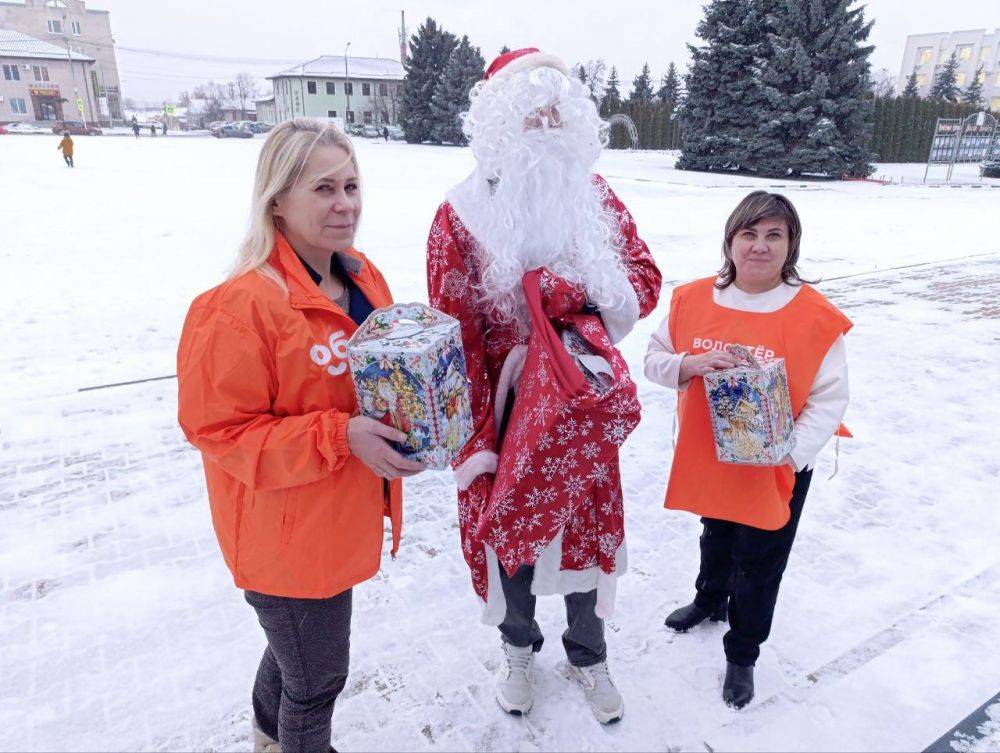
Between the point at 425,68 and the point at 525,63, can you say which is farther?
the point at 425,68

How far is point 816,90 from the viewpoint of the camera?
21.9m

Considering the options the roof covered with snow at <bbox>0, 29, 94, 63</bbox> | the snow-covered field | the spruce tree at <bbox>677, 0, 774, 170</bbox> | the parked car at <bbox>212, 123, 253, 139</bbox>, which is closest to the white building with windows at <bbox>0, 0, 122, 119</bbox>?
the roof covered with snow at <bbox>0, 29, 94, 63</bbox>

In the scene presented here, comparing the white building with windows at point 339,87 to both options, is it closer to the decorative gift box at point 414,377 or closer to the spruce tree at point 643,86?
the spruce tree at point 643,86

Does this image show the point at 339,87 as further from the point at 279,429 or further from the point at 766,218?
the point at 279,429

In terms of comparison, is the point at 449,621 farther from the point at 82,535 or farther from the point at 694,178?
the point at 694,178

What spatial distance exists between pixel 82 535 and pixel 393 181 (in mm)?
16553

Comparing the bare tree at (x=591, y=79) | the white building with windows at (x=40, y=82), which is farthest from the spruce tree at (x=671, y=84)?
the white building with windows at (x=40, y=82)

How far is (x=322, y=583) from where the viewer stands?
5.16 feet

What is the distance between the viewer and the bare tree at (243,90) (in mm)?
96500

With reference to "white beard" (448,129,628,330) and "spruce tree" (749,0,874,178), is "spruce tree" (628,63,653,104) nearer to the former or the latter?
"spruce tree" (749,0,874,178)

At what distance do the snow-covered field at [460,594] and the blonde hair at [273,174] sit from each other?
1.55m

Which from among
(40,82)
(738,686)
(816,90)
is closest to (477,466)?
(738,686)

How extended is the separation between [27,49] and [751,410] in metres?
80.1

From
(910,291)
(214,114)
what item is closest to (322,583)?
(910,291)
